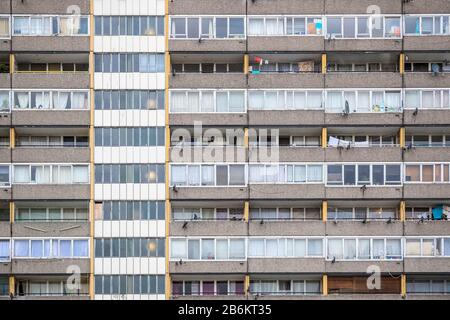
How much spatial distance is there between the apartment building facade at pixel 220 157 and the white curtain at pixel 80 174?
0.31 ft

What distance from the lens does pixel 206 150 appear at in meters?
49.2

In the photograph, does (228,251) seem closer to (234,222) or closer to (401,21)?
(234,222)

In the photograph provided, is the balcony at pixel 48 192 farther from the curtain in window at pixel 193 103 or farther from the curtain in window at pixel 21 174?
the curtain in window at pixel 193 103

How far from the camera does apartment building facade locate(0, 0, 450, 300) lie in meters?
48.5

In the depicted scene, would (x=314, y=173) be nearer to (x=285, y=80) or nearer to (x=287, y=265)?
(x=287, y=265)

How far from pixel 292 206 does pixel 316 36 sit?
10952mm

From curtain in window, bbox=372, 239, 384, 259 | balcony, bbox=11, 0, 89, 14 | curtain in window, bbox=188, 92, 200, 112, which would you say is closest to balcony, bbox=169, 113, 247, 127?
curtain in window, bbox=188, 92, 200, 112

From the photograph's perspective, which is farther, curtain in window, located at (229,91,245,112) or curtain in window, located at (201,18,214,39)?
curtain in window, located at (201,18,214,39)

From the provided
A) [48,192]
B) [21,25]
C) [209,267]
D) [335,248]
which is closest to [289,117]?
[335,248]

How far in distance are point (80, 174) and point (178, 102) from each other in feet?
25.0

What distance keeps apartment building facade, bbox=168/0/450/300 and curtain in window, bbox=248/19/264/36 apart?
0.22ft

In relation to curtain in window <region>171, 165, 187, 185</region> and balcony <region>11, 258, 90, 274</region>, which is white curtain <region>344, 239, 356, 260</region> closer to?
curtain in window <region>171, 165, 187, 185</region>

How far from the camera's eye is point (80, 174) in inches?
1929
